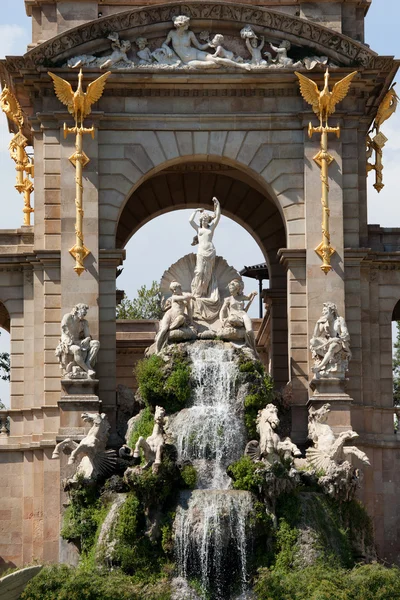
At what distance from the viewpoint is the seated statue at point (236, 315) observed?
52.2 meters

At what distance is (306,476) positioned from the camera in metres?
48.6

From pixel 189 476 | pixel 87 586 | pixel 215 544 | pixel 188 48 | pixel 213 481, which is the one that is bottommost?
pixel 87 586

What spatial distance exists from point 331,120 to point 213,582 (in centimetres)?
1506

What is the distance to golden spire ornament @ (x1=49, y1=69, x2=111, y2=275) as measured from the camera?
172 ft

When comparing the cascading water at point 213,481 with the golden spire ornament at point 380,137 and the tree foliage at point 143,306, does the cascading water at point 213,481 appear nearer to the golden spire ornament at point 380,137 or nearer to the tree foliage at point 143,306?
the golden spire ornament at point 380,137

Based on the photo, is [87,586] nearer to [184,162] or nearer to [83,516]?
[83,516]

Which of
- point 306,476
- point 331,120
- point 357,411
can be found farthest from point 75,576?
point 331,120

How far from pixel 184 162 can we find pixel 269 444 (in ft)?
36.2

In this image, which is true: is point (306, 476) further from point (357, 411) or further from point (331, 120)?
point (331, 120)

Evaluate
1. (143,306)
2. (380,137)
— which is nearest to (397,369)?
(143,306)

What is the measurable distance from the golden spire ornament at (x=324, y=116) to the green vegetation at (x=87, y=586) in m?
12.1

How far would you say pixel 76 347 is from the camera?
51375 millimetres

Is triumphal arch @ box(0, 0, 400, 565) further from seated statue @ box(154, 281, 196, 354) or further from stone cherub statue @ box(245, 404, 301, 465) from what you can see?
stone cherub statue @ box(245, 404, 301, 465)

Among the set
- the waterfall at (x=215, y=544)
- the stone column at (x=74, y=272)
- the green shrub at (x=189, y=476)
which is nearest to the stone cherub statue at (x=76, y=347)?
the stone column at (x=74, y=272)
